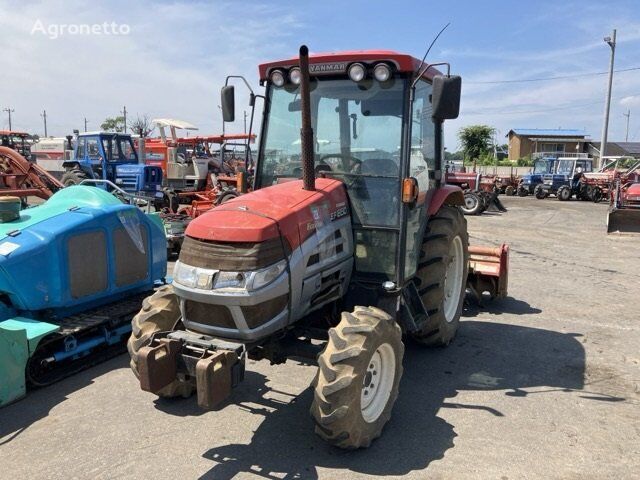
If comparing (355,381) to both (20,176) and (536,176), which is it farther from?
(536,176)

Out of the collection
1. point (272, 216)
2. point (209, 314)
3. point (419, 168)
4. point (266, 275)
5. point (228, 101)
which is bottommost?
point (209, 314)

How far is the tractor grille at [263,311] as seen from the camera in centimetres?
318

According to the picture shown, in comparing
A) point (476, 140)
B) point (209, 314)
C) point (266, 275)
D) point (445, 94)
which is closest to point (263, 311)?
point (266, 275)

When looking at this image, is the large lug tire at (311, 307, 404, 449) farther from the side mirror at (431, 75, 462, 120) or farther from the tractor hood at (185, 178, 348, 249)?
the side mirror at (431, 75, 462, 120)

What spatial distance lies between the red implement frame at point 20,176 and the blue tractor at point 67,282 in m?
6.10

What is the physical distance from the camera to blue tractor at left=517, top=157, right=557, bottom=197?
28456 mm

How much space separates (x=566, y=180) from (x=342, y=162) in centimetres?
2625

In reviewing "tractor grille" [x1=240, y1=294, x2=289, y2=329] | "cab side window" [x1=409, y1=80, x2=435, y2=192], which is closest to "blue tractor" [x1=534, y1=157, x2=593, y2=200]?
"cab side window" [x1=409, y1=80, x2=435, y2=192]

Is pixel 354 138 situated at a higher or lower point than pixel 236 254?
higher

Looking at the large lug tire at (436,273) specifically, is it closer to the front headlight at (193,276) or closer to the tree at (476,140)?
the front headlight at (193,276)

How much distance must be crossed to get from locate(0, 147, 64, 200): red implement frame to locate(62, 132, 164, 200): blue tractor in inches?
150

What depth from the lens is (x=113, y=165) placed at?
51.8ft

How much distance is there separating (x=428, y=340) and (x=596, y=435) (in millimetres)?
1639

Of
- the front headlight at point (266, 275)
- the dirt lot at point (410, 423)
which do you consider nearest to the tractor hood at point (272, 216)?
the front headlight at point (266, 275)
